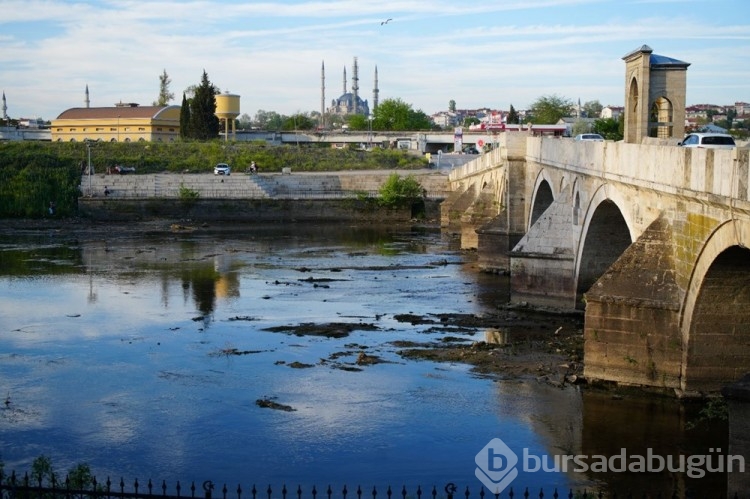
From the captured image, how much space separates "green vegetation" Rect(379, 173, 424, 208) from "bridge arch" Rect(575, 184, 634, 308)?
1377 inches

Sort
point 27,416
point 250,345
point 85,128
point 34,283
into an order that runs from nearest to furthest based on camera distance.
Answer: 1. point 27,416
2. point 250,345
3. point 34,283
4. point 85,128

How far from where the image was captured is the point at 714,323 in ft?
57.3

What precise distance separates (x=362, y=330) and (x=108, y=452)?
34.1 ft

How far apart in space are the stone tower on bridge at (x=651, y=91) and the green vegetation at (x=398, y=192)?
3054 centimetres

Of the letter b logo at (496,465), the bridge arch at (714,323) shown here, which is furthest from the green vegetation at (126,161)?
the letter b logo at (496,465)

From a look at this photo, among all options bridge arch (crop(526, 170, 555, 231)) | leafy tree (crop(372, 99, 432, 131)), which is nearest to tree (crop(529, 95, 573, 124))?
leafy tree (crop(372, 99, 432, 131))

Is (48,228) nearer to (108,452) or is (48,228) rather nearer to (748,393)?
(108,452)

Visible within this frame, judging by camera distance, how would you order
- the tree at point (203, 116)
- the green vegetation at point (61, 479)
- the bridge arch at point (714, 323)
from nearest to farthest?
the green vegetation at point (61, 479), the bridge arch at point (714, 323), the tree at point (203, 116)

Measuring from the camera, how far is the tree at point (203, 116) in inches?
3420

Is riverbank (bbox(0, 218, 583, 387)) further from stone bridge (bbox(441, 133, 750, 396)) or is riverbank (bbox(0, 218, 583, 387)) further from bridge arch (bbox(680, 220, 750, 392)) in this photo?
bridge arch (bbox(680, 220, 750, 392))

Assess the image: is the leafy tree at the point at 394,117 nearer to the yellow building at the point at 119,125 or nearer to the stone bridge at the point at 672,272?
the yellow building at the point at 119,125

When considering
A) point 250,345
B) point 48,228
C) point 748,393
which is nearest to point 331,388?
point 250,345

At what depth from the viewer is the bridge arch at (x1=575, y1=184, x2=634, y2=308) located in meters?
25.8

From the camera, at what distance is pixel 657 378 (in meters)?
18.1
